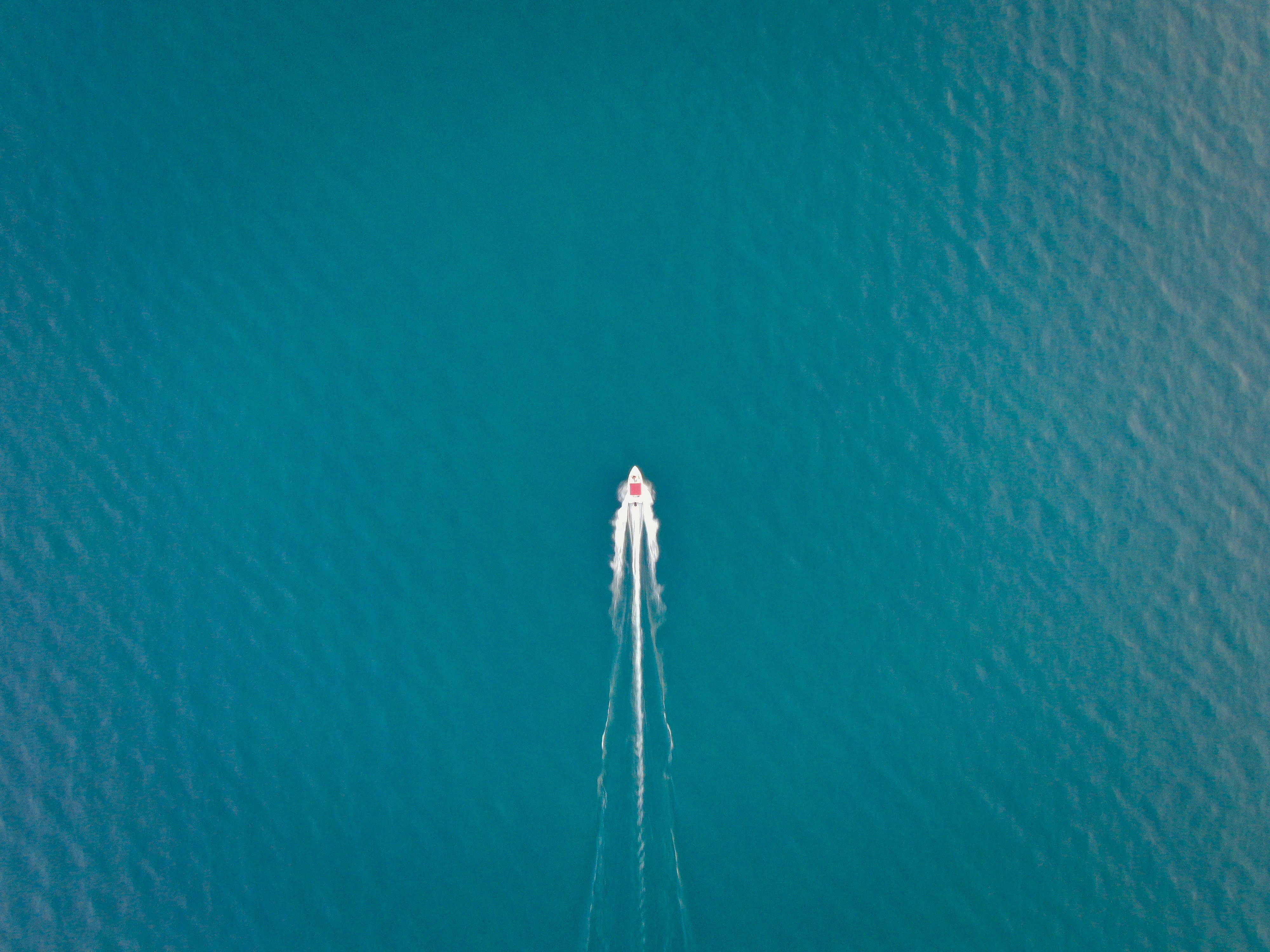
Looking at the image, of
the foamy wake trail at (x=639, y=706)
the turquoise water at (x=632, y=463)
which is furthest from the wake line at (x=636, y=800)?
the turquoise water at (x=632, y=463)

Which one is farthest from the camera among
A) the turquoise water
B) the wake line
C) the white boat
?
the white boat

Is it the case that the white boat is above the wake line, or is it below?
above

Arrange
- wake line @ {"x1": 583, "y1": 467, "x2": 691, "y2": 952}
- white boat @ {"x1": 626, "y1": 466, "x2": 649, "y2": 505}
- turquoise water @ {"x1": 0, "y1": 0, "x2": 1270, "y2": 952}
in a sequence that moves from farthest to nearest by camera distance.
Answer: white boat @ {"x1": 626, "y1": 466, "x2": 649, "y2": 505} → turquoise water @ {"x1": 0, "y1": 0, "x2": 1270, "y2": 952} → wake line @ {"x1": 583, "y1": 467, "x2": 691, "y2": 952}

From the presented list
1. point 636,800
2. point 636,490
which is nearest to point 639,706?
point 636,800

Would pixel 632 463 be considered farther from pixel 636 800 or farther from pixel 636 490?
pixel 636 800

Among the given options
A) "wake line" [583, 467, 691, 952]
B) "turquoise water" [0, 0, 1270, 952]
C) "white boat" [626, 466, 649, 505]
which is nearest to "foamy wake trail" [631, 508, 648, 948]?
"wake line" [583, 467, 691, 952]

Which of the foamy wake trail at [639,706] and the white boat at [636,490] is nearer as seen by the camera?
the foamy wake trail at [639,706]

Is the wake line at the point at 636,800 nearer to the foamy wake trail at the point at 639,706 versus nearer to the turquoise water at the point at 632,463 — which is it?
the foamy wake trail at the point at 639,706

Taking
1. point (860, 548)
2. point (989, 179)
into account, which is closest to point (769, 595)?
point (860, 548)

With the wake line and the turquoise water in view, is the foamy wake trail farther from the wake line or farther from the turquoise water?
the turquoise water
